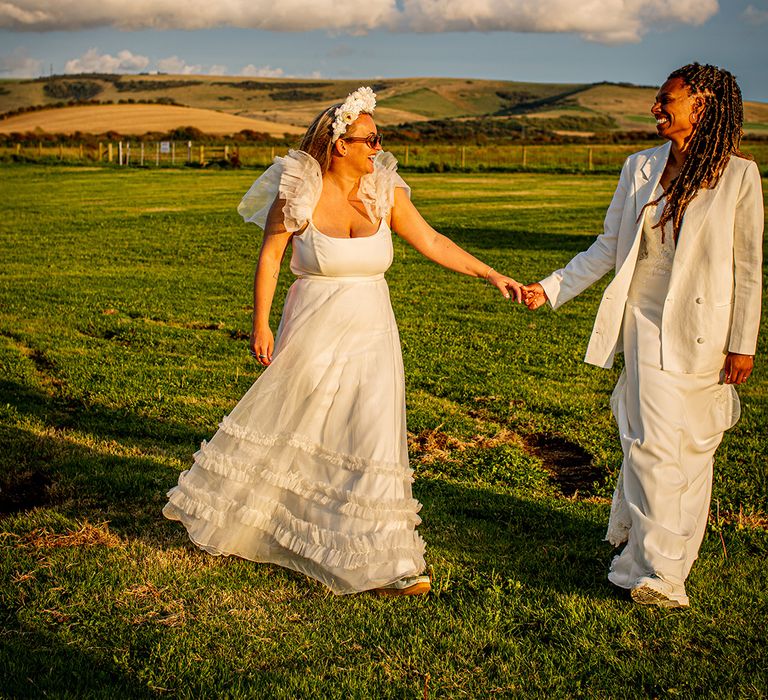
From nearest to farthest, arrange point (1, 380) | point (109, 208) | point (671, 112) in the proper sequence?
point (671, 112) < point (1, 380) < point (109, 208)

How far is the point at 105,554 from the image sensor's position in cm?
553

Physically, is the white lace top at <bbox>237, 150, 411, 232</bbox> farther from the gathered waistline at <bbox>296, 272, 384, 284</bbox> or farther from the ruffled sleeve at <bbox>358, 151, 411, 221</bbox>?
the gathered waistline at <bbox>296, 272, 384, 284</bbox>

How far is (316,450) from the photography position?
5.18 meters

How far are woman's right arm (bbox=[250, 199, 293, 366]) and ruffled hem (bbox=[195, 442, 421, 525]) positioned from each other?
63 centimetres

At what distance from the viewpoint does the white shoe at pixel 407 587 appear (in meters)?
5.05

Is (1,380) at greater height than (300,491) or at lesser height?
lesser

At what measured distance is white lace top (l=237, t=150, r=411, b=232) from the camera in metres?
5.14

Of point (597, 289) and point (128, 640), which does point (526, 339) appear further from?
point (128, 640)

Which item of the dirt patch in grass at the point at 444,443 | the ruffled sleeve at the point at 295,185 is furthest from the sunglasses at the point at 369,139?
the dirt patch in grass at the point at 444,443

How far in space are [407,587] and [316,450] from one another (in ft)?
2.96

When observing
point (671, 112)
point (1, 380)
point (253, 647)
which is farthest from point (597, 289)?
point (253, 647)

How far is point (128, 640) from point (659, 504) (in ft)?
9.27

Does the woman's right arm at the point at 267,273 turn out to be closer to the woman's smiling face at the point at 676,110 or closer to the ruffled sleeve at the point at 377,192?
the ruffled sleeve at the point at 377,192

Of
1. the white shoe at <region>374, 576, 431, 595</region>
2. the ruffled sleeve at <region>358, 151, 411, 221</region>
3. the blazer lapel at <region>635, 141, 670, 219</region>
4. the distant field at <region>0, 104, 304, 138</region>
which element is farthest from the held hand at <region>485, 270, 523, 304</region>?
the distant field at <region>0, 104, 304, 138</region>
